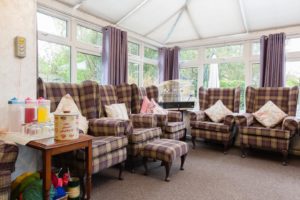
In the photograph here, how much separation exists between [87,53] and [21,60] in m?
1.92

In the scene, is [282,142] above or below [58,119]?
below

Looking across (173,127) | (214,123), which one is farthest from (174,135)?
(214,123)

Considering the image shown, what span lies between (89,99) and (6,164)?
59.3 inches

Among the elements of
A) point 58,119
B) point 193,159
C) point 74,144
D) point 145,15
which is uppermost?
point 145,15

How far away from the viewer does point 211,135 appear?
373 cm

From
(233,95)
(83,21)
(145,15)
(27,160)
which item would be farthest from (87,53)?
(233,95)

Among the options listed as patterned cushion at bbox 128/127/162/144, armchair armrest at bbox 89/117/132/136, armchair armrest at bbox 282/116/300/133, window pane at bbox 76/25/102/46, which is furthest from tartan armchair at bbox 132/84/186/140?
armchair armrest at bbox 282/116/300/133

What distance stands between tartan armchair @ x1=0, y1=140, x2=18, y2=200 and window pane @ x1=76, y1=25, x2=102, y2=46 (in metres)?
2.51

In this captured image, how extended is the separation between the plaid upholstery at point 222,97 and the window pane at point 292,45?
1.18 meters

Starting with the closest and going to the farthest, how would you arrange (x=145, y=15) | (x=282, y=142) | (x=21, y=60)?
(x=21, y=60), (x=282, y=142), (x=145, y=15)

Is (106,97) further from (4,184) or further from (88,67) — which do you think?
(4,184)

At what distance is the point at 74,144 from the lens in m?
1.62

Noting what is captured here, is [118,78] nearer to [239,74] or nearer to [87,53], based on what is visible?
[87,53]

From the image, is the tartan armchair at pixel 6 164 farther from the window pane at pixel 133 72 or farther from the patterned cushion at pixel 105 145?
the window pane at pixel 133 72
